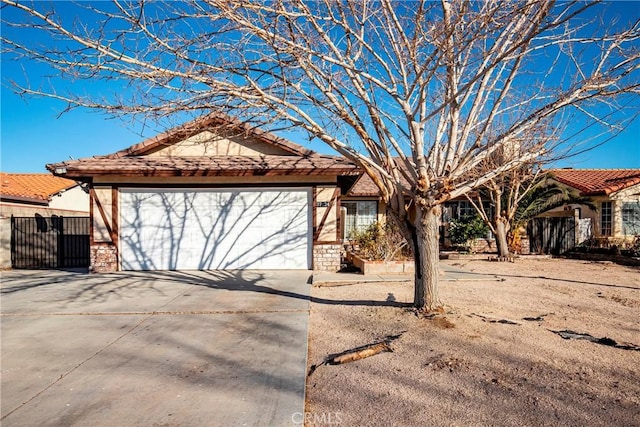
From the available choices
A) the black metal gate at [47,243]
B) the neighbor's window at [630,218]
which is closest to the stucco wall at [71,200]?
the black metal gate at [47,243]

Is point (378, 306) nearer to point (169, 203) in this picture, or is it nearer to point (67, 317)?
point (67, 317)

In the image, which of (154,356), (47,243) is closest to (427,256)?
(154,356)

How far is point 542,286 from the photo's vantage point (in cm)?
931

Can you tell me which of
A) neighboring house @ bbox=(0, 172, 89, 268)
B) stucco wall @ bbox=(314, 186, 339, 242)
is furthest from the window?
neighboring house @ bbox=(0, 172, 89, 268)

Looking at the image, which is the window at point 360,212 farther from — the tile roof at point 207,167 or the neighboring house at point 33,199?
the neighboring house at point 33,199

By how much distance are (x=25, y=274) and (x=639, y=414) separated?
14.5 metres

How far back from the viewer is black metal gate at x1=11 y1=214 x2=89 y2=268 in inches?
550

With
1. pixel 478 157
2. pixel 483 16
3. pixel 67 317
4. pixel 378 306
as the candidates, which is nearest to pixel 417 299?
pixel 378 306

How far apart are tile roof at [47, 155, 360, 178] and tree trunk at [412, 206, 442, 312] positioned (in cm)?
530

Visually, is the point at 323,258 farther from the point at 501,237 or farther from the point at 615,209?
the point at 615,209

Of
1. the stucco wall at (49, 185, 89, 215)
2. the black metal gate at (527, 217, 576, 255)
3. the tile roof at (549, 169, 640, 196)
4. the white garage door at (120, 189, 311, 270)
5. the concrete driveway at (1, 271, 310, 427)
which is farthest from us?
the stucco wall at (49, 185, 89, 215)

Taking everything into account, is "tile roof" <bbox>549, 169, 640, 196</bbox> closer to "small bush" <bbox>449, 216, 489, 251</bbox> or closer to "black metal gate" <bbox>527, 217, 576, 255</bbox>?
"black metal gate" <bbox>527, 217, 576, 255</bbox>

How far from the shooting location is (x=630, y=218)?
749 inches

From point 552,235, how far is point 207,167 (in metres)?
15.6
